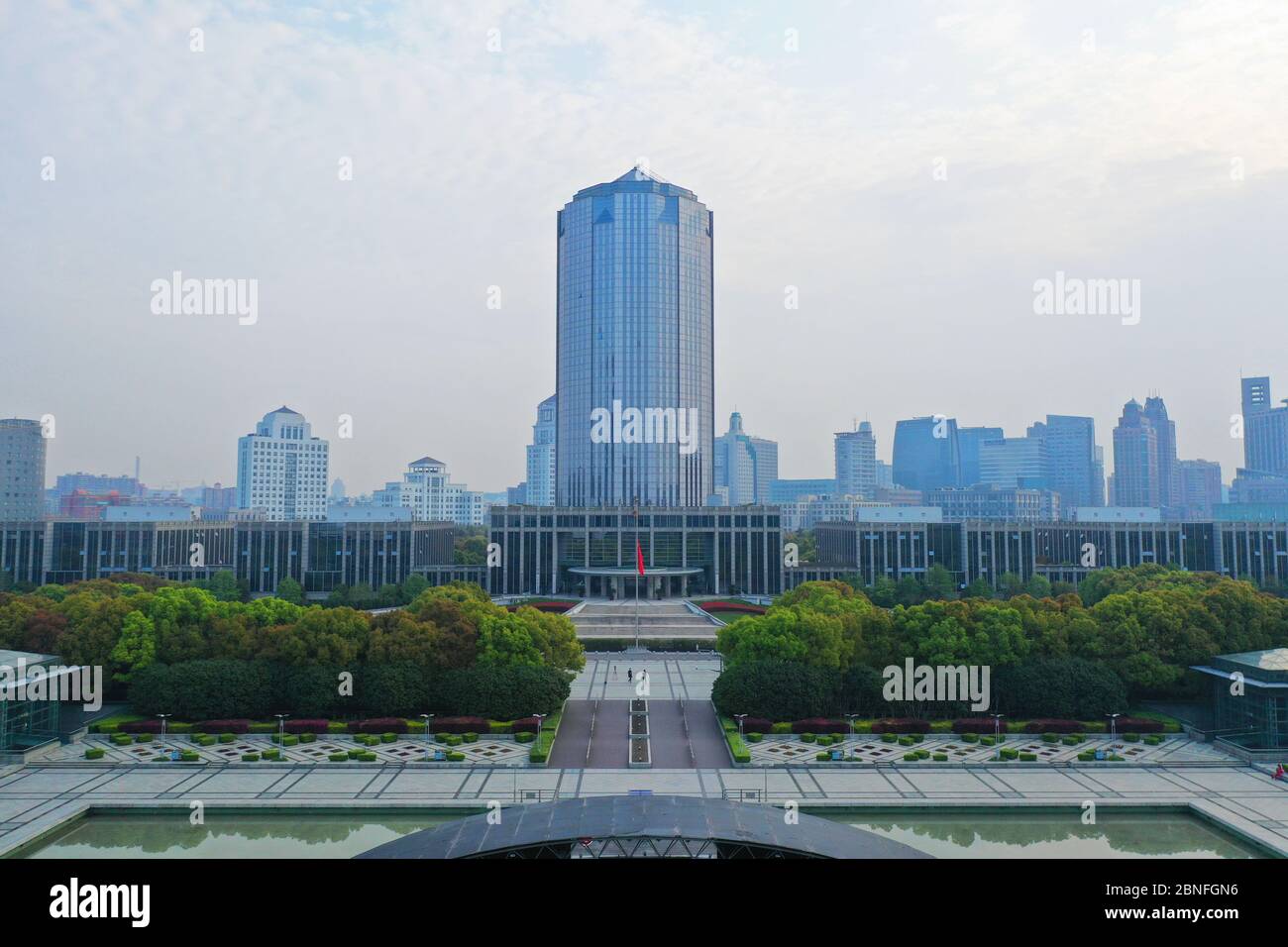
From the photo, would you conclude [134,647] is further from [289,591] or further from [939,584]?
→ [939,584]

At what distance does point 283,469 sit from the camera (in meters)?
181

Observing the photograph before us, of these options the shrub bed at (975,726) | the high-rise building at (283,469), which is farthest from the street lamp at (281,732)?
the high-rise building at (283,469)

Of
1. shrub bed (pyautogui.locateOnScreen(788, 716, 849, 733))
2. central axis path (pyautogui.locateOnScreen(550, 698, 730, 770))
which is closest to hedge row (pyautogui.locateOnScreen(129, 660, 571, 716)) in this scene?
central axis path (pyautogui.locateOnScreen(550, 698, 730, 770))

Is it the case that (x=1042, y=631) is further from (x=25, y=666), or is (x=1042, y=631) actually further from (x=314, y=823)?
(x=25, y=666)

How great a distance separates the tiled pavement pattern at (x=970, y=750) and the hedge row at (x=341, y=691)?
9.54 m

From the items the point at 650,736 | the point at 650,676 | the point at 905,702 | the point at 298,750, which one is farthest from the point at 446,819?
the point at 650,676

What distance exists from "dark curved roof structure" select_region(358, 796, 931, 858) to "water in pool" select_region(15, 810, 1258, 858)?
8120mm

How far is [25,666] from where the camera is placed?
37.4 metres

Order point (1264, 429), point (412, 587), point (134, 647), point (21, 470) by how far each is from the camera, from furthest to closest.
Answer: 1. point (1264, 429)
2. point (21, 470)
3. point (412, 587)
4. point (134, 647)

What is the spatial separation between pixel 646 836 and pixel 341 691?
81.1 ft

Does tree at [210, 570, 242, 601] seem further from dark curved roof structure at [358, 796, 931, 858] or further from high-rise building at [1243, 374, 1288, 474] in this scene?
high-rise building at [1243, 374, 1288, 474]

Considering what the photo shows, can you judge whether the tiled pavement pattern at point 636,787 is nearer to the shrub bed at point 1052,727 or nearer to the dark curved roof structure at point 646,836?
the shrub bed at point 1052,727

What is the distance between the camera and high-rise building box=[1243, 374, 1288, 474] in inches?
6860
